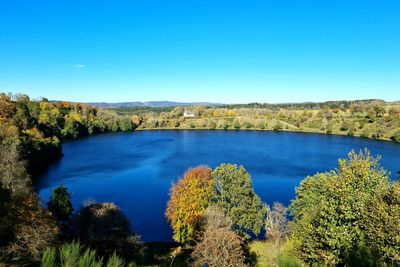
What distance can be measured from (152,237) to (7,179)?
15.3 meters

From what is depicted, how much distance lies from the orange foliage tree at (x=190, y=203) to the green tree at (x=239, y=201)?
1.34 meters

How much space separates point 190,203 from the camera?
101 feet

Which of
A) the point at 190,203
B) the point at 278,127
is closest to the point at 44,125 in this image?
the point at 190,203

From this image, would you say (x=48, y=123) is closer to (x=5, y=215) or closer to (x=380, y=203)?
(x=5, y=215)

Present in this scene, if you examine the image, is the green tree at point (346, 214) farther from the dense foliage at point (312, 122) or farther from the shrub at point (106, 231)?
the dense foliage at point (312, 122)

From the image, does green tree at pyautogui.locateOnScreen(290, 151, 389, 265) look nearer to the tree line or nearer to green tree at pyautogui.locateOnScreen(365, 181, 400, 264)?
the tree line

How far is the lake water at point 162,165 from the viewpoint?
45288 millimetres

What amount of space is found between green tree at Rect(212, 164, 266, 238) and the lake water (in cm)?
839

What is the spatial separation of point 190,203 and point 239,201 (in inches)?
188

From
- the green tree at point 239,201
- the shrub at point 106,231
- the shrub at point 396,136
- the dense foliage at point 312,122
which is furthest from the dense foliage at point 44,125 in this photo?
the shrub at point 396,136

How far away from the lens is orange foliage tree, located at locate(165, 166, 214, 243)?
99.6 feet

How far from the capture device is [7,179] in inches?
1067

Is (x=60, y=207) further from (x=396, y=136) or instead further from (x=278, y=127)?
(x=278, y=127)

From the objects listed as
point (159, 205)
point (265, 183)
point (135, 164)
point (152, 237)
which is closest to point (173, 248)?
point (152, 237)
